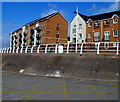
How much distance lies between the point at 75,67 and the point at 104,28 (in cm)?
2589

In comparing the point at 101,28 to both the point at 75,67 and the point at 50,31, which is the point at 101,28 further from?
the point at 75,67

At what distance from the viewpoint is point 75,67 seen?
45.7 feet

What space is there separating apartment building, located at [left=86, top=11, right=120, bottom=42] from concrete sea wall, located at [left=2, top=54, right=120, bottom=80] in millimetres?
21708

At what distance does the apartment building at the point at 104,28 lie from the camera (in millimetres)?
34375

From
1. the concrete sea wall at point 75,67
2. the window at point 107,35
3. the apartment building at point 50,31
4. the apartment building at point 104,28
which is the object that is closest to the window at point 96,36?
the apartment building at point 104,28

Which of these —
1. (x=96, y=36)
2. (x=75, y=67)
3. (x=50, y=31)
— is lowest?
(x=75, y=67)

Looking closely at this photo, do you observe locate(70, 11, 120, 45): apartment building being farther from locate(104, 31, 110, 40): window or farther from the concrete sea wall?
the concrete sea wall

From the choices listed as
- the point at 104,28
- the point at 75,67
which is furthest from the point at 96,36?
the point at 75,67

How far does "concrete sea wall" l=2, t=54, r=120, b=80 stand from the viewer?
12119 mm

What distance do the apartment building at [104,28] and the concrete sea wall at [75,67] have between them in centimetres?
2171

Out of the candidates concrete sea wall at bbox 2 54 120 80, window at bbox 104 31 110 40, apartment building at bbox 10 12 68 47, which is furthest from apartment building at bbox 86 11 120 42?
concrete sea wall at bbox 2 54 120 80

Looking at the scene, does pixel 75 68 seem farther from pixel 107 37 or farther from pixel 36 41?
pixel 36 41

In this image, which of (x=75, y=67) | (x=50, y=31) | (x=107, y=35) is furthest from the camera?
(x=50, y=31)

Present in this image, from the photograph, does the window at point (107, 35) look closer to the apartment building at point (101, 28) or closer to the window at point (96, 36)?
the apartment building at point (101, 28)
